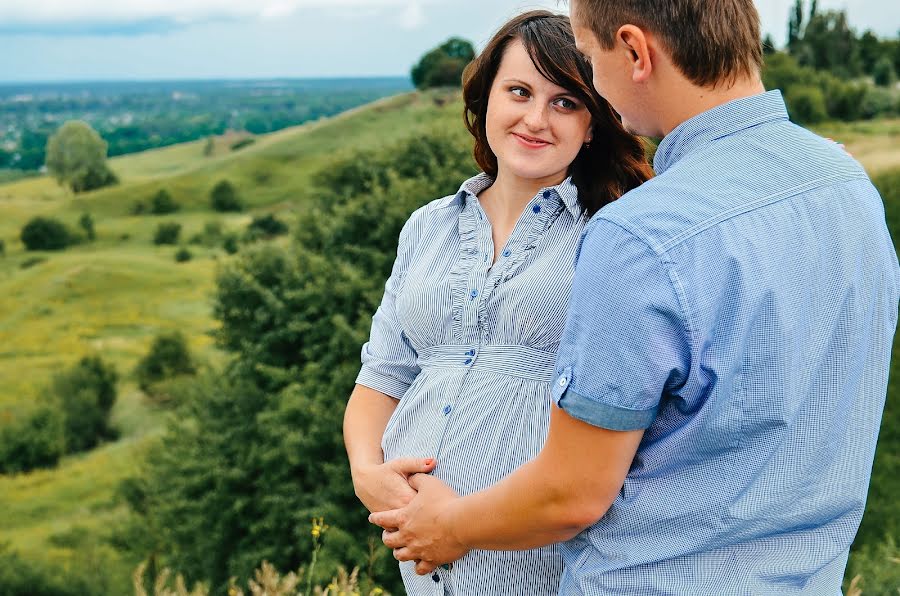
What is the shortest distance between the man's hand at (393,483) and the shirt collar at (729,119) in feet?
3.86

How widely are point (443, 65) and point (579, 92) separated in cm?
6873

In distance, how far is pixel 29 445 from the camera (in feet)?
161

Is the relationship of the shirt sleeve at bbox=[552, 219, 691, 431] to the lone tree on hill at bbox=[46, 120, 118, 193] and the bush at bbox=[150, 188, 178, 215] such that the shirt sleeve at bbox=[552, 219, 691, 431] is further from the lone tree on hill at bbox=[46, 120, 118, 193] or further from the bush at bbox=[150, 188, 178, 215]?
the lone tree on hill at bbox=[46, 120, 118, 193]

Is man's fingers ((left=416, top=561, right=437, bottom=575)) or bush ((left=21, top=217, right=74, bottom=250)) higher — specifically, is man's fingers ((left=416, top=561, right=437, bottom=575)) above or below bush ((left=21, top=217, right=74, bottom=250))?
above

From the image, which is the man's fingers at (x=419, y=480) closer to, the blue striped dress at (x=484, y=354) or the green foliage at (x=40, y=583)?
the blue striped dress at (x=484, y=354)

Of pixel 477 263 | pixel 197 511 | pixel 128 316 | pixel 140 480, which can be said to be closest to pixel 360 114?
pixel 128 316

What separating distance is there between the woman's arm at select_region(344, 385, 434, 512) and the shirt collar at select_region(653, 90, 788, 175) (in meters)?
1.20

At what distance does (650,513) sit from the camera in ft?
5.92

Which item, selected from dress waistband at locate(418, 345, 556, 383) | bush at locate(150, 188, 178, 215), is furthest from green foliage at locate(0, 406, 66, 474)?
dress waistband at locate(418, 345, 556, 383)

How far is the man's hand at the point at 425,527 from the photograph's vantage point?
2201 millimetres

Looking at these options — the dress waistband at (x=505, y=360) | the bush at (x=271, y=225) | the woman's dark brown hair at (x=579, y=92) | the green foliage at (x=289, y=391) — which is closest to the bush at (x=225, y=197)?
the bush at (x=271, y=225)

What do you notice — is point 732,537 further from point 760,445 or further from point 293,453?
point 293,453

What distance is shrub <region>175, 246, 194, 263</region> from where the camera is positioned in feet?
253

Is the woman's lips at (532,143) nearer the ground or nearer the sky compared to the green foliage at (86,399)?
nearer the sky
